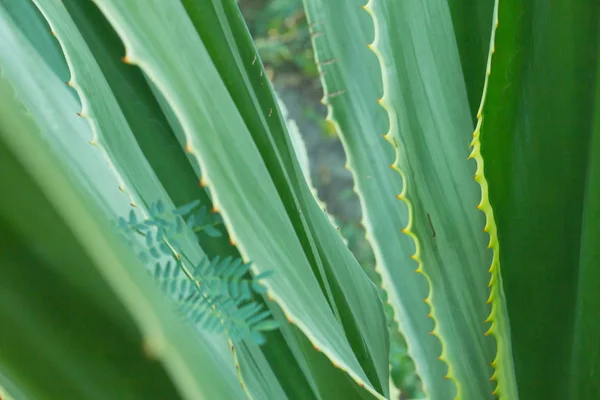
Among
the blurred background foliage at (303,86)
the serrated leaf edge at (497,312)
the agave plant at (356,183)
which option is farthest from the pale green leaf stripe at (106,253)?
the blurred background foliage at (303,86)

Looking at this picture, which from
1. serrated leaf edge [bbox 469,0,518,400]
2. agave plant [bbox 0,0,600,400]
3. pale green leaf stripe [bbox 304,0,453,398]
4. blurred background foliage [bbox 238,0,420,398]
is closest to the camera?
agave plant [bbox 0,0,600,400]

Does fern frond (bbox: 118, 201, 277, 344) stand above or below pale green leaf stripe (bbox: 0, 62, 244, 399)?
below

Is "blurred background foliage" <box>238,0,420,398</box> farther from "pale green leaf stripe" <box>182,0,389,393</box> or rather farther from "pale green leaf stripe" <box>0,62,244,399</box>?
"pale green leaf stripe" <box>0,62,244,399</box>

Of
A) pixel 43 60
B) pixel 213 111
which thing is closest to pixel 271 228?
pixel 213 111

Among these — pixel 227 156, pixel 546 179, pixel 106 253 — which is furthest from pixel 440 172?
pixel 106 253

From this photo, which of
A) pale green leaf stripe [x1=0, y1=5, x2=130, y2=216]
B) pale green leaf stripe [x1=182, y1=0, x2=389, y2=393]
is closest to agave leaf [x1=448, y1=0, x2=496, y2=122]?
pale green leaf stripe [x1=182, y1=0, x2=389, y2=393]

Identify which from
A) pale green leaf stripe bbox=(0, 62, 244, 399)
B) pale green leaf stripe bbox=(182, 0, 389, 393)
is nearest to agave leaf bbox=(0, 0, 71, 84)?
pale green leaf stripe bbox=(182, 0, 389, 393)

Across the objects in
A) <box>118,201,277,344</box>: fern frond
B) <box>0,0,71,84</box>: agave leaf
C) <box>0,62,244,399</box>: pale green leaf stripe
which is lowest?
<box>118,201,277,344</box>: fern frond

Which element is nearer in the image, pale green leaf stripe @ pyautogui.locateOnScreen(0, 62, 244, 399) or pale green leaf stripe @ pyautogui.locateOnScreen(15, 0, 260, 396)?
pale green leaf stripe @ pyautogui.locateOnScreen(0, 62, 244, 399)

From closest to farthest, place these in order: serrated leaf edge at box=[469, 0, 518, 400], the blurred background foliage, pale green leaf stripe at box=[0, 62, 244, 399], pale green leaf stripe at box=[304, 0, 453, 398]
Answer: pale green leaf stripe at box=[0, 62, 244, 399], serrated leaf edge at box=[469, 0, 518, 400], pale green leaf stripe at box=[304, 0, 453, 398], the blurred background foliage
